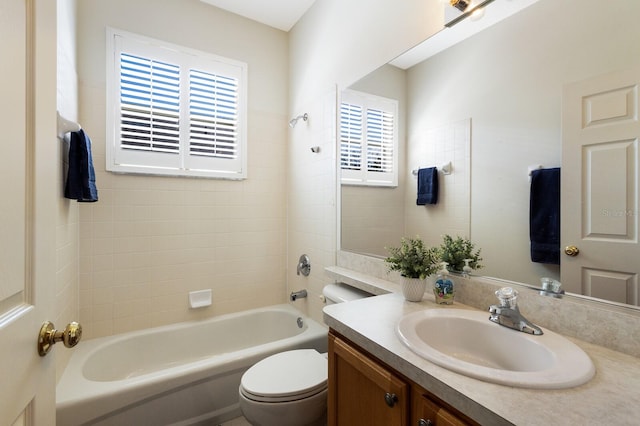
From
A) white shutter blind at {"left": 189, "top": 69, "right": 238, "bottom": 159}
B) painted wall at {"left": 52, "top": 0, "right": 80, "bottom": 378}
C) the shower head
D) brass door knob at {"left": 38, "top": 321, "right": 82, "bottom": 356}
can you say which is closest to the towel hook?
painted wall at {"left": 52, "top": 0, "right": 80, "bottom": 378}

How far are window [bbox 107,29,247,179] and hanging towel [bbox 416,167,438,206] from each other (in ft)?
4.98

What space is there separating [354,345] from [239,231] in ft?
5.56

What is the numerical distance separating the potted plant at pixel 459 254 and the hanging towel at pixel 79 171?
185cm

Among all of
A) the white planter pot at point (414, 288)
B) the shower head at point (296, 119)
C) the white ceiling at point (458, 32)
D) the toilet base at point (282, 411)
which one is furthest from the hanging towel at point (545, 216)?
the shower head at point (296, 119)

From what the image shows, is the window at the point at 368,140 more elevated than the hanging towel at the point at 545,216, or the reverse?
the window at the point at 368,140

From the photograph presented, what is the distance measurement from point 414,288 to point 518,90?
2.81 ft

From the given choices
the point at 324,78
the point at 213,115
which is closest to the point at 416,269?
the point at 324,78

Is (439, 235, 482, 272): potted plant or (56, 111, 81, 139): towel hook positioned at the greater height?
(56, 111, 81, 139): towel hook

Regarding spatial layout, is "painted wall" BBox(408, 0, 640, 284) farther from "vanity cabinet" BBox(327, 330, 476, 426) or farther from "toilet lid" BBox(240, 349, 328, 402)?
"toilet lid" BBox(240, 349, 328, 402)

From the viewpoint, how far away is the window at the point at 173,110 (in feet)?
6.63

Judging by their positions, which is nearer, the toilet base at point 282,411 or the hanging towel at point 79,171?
the toilet base at point 282,411

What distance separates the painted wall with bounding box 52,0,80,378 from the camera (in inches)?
58.1

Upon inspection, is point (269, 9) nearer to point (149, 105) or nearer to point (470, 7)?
point (149, 105)

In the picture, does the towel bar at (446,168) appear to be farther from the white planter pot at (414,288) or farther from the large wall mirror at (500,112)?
the white planter pot at (414,288)
